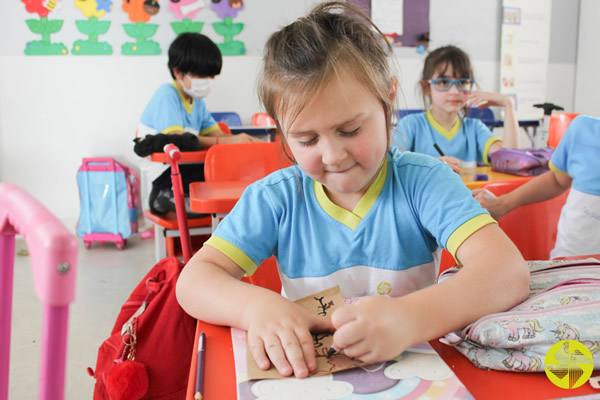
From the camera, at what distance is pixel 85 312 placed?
2092 mm

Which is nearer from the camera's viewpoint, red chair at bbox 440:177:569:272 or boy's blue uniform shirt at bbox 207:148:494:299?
boy's blue uniform shirt at bbox 207:148:494:299

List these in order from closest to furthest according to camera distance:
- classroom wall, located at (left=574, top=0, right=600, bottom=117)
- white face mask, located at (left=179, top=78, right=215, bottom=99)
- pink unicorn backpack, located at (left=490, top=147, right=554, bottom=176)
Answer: pink unicorn backpack, located at (left=490, top=147, right=554, bottom=176) → white face mask, located at (left=179, top=78, right=215, bottom=99) → classroom wall, located at (left=574, top=0, right=600, bottom=117)

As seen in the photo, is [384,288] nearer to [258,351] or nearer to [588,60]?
[258,351]

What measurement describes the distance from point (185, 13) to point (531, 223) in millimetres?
2991

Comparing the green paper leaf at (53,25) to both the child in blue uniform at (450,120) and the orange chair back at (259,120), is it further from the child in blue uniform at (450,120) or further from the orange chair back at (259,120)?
the child in blue uniform at (450,120)

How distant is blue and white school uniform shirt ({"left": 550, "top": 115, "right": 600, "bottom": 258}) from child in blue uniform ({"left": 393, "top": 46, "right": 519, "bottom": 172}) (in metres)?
0.96

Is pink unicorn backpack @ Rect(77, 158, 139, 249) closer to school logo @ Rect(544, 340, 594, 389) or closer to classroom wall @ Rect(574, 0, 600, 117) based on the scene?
school logo @ Rect(544, 340, 594, 389)

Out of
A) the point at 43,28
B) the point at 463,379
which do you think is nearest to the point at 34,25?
the point at 43,28

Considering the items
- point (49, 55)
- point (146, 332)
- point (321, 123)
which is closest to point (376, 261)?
point (321, 123)

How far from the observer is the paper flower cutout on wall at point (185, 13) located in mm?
3475


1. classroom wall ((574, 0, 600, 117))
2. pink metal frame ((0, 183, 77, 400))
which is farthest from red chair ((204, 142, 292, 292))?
classroom wall ((574, 0, 600, 117))

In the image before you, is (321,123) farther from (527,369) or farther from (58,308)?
(58,308)

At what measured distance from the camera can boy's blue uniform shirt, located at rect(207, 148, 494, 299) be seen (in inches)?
29.3

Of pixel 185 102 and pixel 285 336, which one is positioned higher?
pixel 185 102
